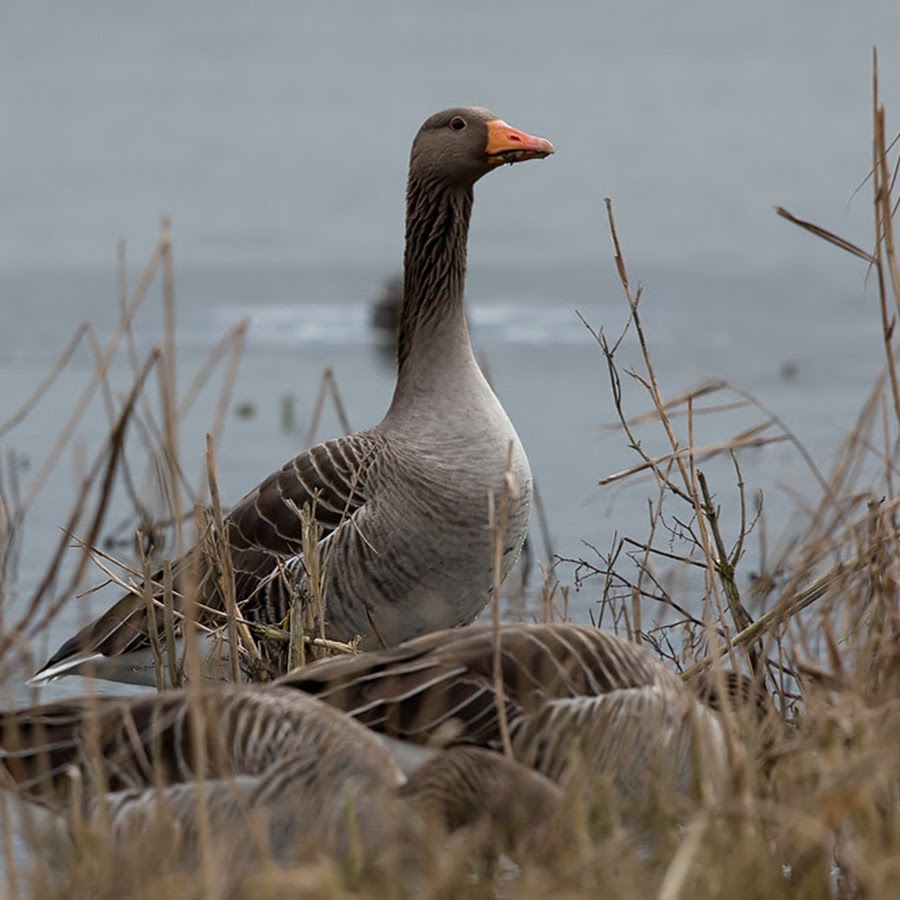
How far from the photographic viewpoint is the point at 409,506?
669cm

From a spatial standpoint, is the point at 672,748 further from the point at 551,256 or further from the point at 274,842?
the point at 551,256

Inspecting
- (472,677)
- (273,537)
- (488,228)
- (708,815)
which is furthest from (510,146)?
(488,228)

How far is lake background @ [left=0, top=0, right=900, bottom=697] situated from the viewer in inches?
514

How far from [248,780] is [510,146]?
10.5ft

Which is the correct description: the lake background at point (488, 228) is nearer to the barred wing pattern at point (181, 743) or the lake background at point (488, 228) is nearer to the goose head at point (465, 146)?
the barred wing pattern at point (181, 743)

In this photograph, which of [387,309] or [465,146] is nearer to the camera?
[465,146]

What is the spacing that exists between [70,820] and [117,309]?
49.9ft

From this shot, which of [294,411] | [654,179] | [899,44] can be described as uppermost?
[899,44]

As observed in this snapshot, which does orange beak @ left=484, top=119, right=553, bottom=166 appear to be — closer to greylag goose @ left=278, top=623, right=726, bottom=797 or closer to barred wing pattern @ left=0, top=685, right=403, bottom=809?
greylag goose @ left=278, top=623, right=726, bottom=797

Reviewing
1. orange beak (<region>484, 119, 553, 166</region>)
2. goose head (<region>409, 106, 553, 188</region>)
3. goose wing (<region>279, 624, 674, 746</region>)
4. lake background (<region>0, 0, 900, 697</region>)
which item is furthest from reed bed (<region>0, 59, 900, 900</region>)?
goose head (<region>409, 106, 553, 188</region>)

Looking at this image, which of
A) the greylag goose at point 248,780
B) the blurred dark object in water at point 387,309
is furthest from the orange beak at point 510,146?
the blurred dark object in water at point 387,309

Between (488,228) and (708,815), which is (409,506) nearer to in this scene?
(708,815)

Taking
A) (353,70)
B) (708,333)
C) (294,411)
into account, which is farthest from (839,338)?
(353,70)

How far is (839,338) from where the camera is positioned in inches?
672
